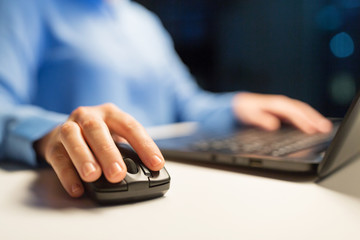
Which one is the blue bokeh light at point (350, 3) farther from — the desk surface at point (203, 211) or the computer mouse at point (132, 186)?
the computer mouse at point (132, 186)

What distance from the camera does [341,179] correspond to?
338 millimetres

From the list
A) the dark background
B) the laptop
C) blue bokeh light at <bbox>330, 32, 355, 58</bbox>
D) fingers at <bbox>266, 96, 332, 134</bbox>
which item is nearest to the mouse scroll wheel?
the laptop

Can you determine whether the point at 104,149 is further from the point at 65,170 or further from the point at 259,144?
the point at 259,144

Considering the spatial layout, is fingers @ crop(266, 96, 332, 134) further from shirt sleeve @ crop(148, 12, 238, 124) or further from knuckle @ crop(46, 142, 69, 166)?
knuckle @ crop(46, 142, 69, 166)

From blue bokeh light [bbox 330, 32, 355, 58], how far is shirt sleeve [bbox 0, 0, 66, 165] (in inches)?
36.9

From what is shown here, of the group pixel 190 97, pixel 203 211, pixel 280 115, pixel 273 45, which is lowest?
pixel 190 97

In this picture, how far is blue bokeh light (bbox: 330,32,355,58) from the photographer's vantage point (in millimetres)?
1001

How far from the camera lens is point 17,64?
28.5 inches

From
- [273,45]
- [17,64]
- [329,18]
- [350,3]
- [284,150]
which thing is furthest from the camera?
[273,45]

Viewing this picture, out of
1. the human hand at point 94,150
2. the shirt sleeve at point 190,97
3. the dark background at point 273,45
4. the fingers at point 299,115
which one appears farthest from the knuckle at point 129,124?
the dark background at point 273,45

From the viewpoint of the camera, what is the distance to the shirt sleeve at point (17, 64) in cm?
49

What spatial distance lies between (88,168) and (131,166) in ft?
0.13

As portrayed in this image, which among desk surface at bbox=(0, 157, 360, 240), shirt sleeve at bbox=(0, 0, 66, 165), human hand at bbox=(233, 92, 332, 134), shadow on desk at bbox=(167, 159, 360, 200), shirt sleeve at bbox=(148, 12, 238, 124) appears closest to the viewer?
desk surface at bbox=(0, 157, 360, 240)

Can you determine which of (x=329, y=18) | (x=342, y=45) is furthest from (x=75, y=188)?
(x=329, y=18)
